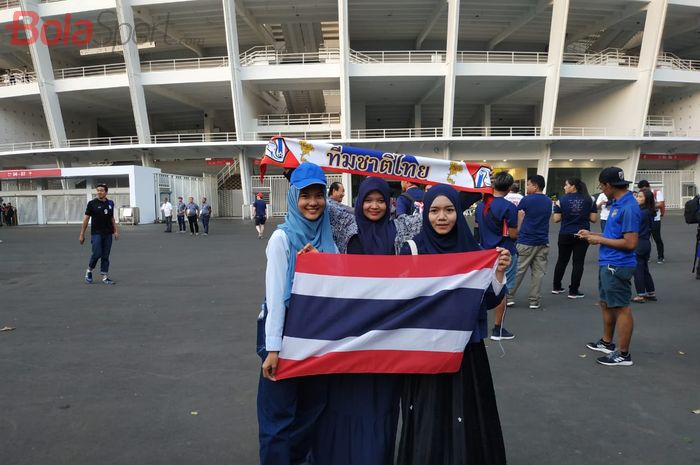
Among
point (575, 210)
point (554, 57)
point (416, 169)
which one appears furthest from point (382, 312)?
point (554, 57)

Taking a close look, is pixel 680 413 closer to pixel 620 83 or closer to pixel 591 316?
pixel 591 316

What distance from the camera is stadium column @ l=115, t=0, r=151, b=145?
86.5 ft

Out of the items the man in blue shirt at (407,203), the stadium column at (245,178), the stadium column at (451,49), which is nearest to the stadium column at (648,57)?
the stadium column at (451,49)

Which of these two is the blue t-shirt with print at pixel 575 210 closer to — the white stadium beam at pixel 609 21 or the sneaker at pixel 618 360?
the sneaker at pixel 618 360

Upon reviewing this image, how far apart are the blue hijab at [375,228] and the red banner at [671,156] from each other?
35.4 meters

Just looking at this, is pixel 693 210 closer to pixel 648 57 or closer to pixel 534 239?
pixel 534 239

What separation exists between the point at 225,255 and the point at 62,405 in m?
9.50

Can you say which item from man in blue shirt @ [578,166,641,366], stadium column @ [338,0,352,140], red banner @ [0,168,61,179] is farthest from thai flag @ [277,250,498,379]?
red banner @ [0,168,61,179]

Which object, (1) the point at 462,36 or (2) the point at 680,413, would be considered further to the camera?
(1) the point at 462,36

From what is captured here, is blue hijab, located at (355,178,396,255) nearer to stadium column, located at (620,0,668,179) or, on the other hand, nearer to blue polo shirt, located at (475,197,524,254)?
blue polo shirt, located at (475,197,524,254)

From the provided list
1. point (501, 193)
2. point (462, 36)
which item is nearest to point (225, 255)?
point (501, 193)

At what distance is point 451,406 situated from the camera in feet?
7.73

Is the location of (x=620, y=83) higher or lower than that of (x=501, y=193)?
higher

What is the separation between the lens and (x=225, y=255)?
12969 mm
